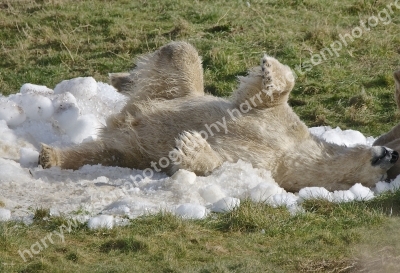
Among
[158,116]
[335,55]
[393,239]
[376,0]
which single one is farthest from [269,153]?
[376,0]

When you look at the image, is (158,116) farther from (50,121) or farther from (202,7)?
(202,7)

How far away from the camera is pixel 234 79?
11.3 meters

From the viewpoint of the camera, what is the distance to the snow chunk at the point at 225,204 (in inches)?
263

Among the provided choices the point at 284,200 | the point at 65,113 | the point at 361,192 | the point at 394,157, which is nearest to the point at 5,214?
the point at 284,200

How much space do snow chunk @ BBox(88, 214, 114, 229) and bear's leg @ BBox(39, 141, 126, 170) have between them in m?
1.83

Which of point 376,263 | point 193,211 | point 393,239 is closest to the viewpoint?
point 376,263

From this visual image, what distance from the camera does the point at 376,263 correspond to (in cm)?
544

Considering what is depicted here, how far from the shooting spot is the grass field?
5.73 m

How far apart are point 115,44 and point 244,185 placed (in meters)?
5.54

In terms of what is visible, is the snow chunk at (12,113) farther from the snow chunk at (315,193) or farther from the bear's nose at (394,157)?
the bear's nose at (394,157)

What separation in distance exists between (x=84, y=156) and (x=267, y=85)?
77.9 inches

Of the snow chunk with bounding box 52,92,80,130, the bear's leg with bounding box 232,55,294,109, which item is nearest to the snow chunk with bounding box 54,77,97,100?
the snow chunk with bounding box 52,92,80,130

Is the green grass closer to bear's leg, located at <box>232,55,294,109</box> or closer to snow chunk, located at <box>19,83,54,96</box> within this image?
bear's leg, located at <box>232,55,294,109</box>

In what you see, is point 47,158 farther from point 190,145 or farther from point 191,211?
point 191,211
